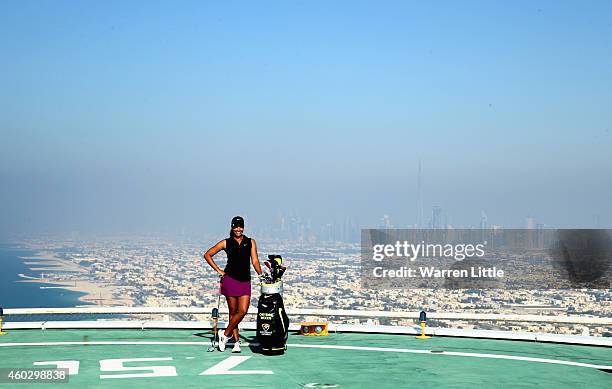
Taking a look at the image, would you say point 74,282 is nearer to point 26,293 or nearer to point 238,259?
point 26,293

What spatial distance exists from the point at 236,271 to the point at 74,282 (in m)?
78.5

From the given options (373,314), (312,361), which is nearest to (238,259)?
(312,361)

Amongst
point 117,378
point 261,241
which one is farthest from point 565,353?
point 261,241

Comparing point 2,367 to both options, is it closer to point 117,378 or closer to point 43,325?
point 117,378

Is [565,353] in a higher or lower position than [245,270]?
lower

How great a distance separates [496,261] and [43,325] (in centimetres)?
1311

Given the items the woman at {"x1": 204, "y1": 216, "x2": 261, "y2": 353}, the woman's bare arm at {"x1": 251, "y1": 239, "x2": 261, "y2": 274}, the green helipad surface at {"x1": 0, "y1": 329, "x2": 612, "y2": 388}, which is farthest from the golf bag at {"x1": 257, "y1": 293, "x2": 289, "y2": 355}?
the woman's bare arm at {"x1": 251, "y1": 239, "x2": 261, "y2": 274}

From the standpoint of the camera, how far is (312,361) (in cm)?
1373

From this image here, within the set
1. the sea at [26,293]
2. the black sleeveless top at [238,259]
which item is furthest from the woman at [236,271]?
the sea at [26,293]

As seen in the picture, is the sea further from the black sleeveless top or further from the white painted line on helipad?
the black sleeveless top

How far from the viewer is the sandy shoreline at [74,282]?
6489cm

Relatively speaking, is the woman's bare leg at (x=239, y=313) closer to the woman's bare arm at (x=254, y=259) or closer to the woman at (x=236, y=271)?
the woman at (x=236, y=271)

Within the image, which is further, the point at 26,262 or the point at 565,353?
the point at 26,262

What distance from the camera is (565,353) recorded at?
14891mm
